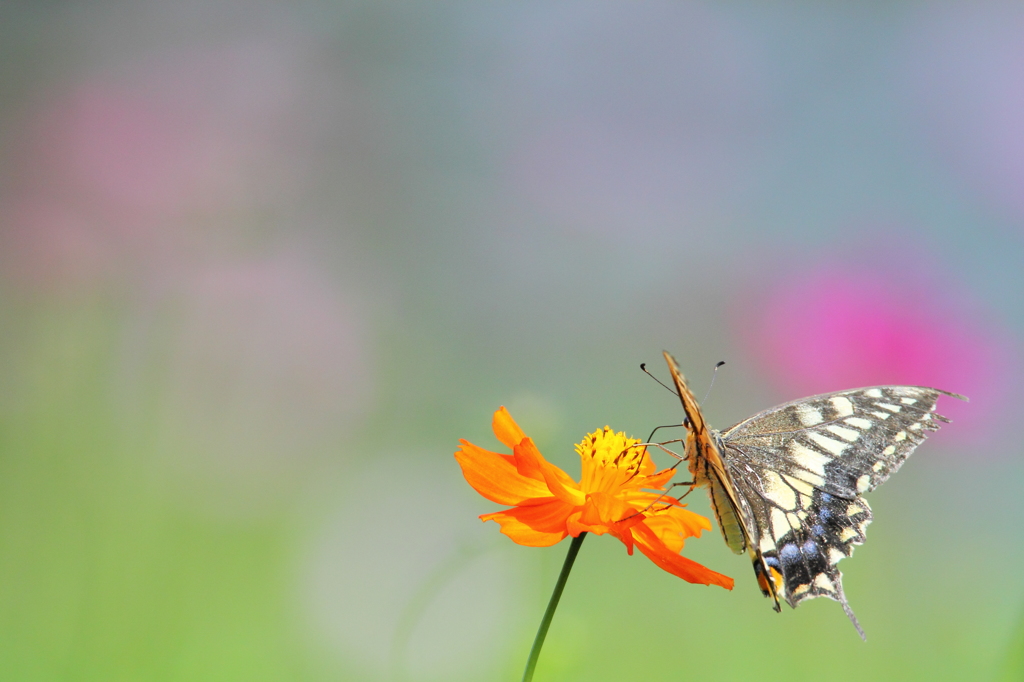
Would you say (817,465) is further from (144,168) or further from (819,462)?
(144,168)

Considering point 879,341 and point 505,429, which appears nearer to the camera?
point 505,429

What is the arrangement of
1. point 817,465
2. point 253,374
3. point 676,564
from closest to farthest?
point 676,564
point 817,465
point 253,374

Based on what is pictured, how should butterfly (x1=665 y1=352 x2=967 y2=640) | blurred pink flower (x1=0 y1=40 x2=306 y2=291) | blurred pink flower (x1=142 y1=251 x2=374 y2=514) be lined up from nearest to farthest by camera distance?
butterfly (x1=665 y1=352 x2=967 y2=640), blurred pink flower (x1=142 y1=251 x2=374 y2=514), blurred pink flower (x1=0 y1=40 x2=306 y2=291)

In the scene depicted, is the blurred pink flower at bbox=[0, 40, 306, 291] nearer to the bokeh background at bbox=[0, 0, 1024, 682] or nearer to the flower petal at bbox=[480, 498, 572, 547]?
the bokeh background at bbox=[0, 0, 1024, 682]

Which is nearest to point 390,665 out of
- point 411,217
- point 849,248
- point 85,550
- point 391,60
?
point 85,550

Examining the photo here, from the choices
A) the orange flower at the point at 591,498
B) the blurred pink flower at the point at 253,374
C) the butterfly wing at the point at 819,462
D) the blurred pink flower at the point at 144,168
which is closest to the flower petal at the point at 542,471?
the orange flower at the point at 591,498

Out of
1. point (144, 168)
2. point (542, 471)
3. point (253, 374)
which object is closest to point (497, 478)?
point (542, 471)

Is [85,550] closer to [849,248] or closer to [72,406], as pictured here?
[72,406]

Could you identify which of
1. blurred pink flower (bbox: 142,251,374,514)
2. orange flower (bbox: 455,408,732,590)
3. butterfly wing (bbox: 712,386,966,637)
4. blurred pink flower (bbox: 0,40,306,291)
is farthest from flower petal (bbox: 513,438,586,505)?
blurred pink flower (bbox: 0,40,306,291)
